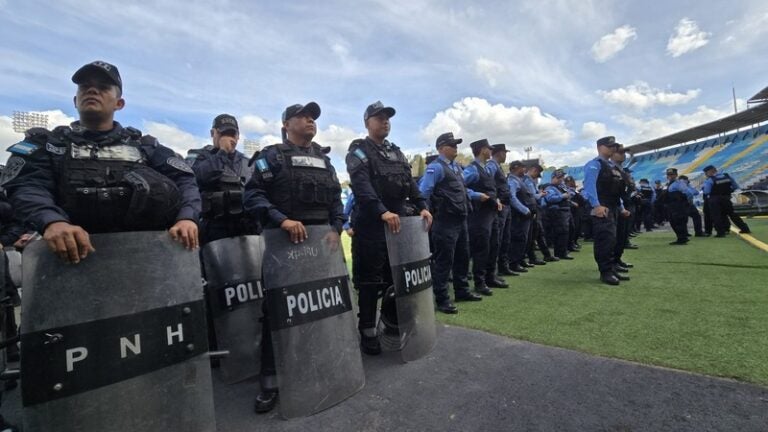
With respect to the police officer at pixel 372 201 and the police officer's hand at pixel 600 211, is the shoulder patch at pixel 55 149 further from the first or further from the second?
the police officer's hand at pixel 600 211

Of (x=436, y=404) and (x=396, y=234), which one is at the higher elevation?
(x=396, y=234)

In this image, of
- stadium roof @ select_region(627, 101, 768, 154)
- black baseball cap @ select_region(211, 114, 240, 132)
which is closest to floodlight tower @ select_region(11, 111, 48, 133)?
black baseball cap @ select_region(211, 114, 240, 132)

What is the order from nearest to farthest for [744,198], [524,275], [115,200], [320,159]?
[115,200] → [320,159] → [524,275] → [744,198]

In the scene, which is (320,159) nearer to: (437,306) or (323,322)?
(323,322)

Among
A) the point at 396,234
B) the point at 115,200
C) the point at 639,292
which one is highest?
the point at 115,200

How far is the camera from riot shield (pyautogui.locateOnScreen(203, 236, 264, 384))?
2547mm

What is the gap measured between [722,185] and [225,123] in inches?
446

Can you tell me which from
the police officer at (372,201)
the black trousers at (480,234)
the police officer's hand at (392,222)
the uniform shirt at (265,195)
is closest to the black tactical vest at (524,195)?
the black trousers at (480,234)

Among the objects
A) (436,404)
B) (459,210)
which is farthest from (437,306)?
(436,404)

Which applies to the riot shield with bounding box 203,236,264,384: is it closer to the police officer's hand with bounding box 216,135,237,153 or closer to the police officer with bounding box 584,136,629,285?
the police officer's hand with bounding box 216,135,237,153

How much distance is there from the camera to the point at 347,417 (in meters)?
1.92

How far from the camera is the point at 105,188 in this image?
163 cm

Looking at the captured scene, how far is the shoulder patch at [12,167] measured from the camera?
1.60m

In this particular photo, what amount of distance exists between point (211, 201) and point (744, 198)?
26.8 m
